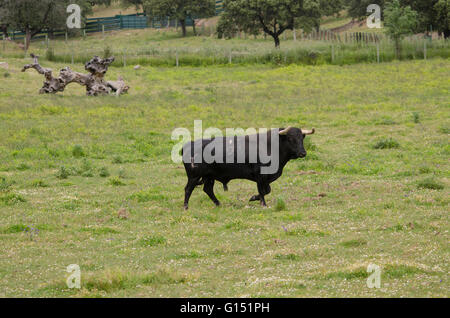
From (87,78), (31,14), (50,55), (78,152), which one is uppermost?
(31,14)

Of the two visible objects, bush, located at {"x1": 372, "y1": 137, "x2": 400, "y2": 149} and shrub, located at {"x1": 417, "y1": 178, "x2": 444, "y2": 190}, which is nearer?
shrub, located at {"x1": 417, "y1": 178, "x2": 444, "y2": 190}

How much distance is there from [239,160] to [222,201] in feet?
3.96

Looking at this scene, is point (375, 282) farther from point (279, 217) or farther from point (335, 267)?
point (279, 217)

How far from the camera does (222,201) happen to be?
16.2 m

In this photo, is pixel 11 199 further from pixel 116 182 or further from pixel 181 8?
pixel 181 8

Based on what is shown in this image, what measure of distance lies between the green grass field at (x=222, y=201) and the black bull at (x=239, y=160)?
0.57 m

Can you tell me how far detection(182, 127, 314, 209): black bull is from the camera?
51.0ft

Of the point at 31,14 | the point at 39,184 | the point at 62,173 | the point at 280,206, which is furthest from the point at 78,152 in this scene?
the point at 31,14

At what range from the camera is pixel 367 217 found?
45.1 feet

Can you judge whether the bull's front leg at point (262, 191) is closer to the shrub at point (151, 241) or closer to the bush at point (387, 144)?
A: the shrub at point (151, 241)

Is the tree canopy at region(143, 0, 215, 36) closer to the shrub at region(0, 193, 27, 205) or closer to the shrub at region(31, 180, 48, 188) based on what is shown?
the shrub at region(31, 180, 48, 188)

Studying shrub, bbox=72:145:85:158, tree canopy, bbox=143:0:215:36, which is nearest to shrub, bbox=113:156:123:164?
shrub, bbox=72:145:85:158

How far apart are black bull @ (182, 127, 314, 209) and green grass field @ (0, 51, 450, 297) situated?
572mm

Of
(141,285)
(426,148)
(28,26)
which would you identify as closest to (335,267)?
(141,285)
